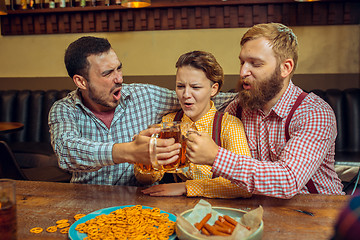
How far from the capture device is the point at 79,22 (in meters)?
4.84

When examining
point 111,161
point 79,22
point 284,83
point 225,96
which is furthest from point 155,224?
point 79,22

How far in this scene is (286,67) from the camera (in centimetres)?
178

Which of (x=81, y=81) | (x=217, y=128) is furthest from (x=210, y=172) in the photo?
(x=81, y=81)

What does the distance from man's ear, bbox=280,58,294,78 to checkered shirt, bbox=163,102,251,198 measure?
31cm

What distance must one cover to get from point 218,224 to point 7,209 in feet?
1.89

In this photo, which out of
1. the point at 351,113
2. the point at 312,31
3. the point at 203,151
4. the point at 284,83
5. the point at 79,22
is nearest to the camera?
the point at 203,151

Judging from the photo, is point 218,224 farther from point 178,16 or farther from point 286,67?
point 178,16

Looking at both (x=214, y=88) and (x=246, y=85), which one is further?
(x=214, y=88)

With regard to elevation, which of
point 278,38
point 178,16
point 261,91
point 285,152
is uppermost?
point 178,16

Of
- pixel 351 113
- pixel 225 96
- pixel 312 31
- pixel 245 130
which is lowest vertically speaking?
pixel 351 113

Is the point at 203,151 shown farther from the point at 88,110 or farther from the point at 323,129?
the point at 88,110

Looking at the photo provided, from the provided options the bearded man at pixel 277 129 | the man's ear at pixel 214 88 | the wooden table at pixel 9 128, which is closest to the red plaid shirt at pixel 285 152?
the bearded man at pixel 277 129

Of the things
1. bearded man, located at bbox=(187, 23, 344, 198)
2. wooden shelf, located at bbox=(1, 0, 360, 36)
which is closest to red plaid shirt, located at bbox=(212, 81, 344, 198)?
bearded man, located at bbox=(187, 23, 344, 198)

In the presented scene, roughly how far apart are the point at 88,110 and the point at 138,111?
273mm
